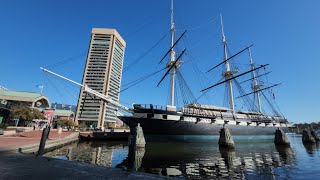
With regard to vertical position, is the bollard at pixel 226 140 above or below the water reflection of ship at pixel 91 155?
above

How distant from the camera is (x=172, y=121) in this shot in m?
32.2

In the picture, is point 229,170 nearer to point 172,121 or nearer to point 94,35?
point 172,121

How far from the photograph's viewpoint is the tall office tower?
141000 mm

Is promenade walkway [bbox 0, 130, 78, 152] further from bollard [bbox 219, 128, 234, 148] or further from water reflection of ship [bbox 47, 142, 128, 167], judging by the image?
bollard [bbox 219, 128, 234, 148]

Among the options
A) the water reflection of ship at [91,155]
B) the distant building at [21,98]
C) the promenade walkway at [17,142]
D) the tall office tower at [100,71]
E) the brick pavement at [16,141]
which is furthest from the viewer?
the tall office tower at [100,71]

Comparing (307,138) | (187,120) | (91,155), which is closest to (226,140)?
(187,120)

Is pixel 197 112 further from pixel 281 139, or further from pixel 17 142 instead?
pixel 17 142

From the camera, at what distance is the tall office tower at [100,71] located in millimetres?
141000

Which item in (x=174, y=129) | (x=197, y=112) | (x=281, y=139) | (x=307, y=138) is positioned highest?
(x=197, y=112)

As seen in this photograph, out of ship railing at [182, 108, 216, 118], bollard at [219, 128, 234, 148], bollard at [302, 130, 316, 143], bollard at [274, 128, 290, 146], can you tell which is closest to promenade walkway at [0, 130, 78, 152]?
ship railing at [182, 108, 216, 118]

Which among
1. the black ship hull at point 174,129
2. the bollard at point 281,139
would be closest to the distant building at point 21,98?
the black ship hull at point 174,129

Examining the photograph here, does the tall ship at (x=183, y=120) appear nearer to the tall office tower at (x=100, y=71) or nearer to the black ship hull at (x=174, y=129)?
the black ship hull at (x=174, y=129)

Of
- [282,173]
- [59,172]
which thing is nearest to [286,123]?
[282,173]

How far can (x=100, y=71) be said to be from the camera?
145 meters
